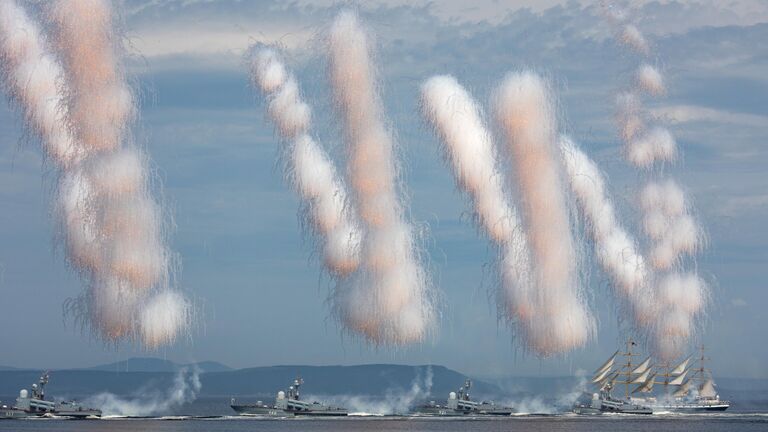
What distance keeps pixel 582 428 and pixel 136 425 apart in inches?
2384

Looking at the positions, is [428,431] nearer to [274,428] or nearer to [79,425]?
[274,428]

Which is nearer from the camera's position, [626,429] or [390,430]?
[390,430]

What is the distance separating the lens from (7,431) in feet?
582

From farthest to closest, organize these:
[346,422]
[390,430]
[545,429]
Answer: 1. [346,422]
2. [545,429]
3. [390,430]

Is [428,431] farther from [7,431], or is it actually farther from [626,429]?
[7,431]

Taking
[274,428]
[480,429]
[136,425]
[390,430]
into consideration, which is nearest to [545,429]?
[480,429]

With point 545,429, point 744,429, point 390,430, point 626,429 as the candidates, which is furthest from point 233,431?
point 744,429

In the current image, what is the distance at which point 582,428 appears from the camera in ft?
642

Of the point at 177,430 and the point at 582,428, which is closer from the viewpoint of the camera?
the point at 177,430

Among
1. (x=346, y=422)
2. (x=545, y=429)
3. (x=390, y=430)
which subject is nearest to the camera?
(x=390, y=430)

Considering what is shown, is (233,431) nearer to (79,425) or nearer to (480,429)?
(79,425)

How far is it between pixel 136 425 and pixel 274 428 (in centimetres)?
2055

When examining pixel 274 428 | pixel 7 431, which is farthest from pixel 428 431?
pixel 7 431

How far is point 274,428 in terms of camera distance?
633ft
